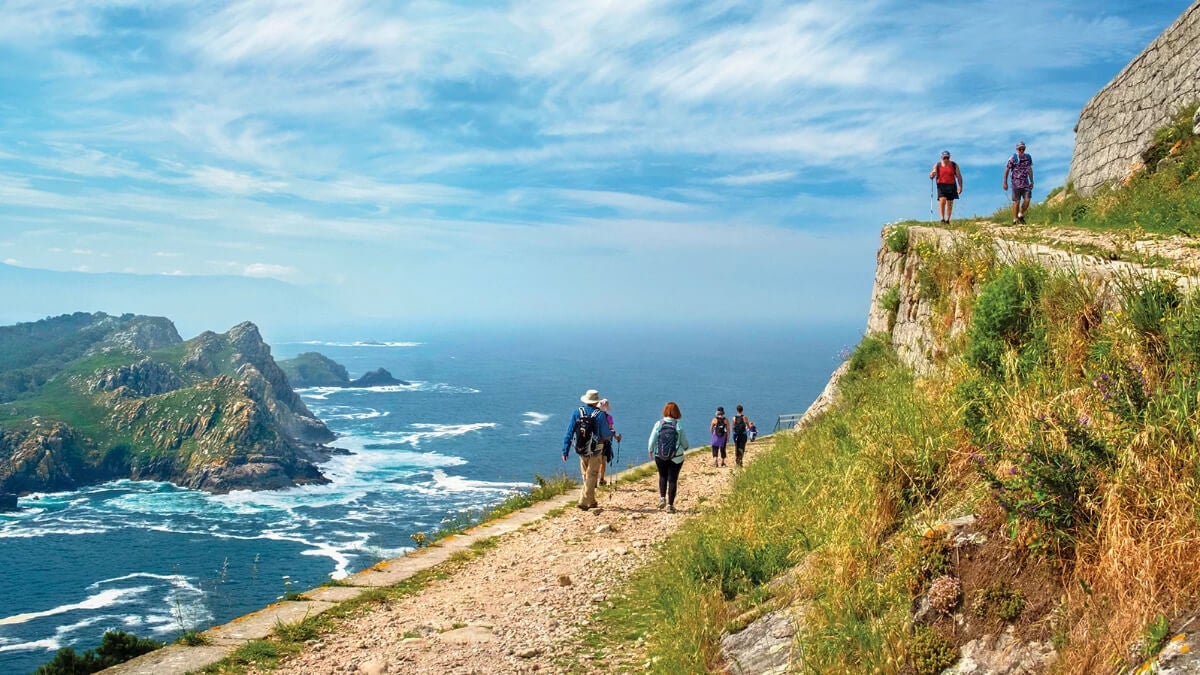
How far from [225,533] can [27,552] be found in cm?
1963

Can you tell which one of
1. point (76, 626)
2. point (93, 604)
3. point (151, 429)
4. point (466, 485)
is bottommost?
point (93, 604)

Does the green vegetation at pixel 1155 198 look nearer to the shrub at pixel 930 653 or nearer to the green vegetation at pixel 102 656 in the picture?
the shrub at pixel 930 653

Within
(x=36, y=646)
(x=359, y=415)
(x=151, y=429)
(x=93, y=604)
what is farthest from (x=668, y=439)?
(x=359, y=415)

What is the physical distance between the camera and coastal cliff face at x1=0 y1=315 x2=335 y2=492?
111 m

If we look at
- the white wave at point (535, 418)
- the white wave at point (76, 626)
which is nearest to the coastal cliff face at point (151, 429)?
the white wave at point (535, 418)

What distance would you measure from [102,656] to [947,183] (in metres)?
16.5

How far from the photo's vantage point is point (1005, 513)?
455 cm

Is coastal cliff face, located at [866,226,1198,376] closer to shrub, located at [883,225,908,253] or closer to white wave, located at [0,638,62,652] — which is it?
shrub, located at [883,225,908,253]

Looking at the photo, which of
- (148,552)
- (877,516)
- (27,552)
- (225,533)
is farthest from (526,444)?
(877,516)

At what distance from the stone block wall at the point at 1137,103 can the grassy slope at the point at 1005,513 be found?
1083cm

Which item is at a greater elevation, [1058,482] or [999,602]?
[1058,482]

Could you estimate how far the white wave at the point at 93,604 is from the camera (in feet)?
184

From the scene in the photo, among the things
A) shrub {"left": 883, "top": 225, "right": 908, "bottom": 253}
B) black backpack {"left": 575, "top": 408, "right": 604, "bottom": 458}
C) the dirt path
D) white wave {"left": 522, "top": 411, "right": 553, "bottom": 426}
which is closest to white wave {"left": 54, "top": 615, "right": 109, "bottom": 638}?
black backpack {"left": 575, "top": 408, "right": 604, "bottom": 458}

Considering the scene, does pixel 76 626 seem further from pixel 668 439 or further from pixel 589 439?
pixel 668 439
